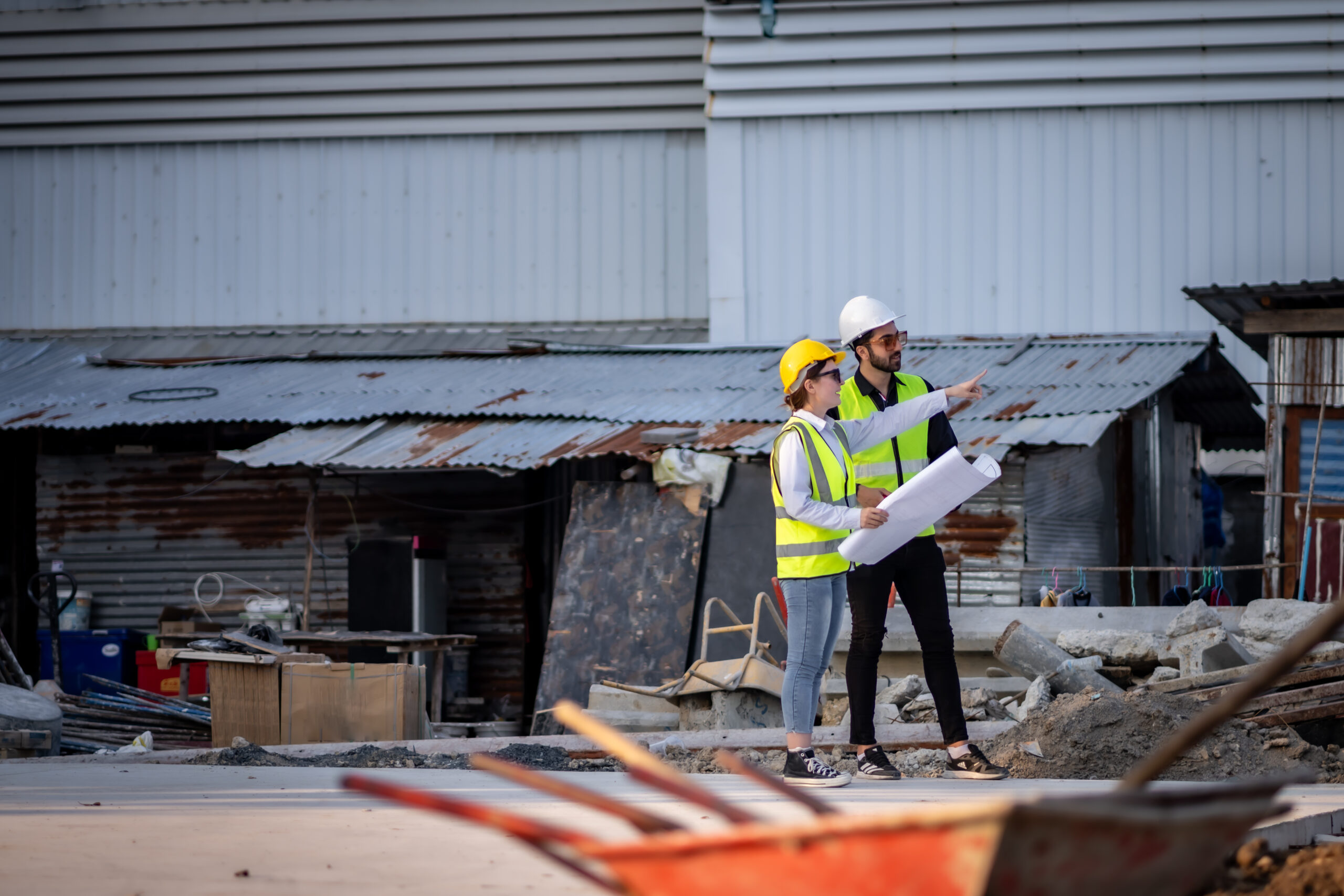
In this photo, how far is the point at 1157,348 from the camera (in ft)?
47.9

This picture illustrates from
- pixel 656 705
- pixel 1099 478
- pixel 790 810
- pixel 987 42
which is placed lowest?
pixel 656 705

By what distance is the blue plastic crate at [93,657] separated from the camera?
48.9 ft

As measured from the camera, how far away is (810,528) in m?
5.62

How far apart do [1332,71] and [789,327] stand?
6.77 m

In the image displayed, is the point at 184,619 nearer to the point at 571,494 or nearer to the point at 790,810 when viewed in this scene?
the point at 571,494

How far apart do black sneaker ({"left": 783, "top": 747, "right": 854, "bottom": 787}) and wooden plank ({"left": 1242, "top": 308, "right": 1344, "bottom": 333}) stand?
29.3ft

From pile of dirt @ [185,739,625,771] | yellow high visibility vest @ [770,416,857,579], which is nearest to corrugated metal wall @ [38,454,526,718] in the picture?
pile of dirt @ [185,739,625,771]

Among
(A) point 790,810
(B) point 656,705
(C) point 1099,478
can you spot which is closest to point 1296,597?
(C) point 1099,478

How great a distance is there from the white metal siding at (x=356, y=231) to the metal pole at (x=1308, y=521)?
8281 millimetres

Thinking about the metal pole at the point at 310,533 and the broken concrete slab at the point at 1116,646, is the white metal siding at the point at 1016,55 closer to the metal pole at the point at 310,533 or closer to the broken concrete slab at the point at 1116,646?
the metal pole at the point at 310,533

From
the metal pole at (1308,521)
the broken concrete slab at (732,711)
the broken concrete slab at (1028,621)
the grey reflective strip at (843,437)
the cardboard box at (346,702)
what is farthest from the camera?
the metal pole at (1308,521)

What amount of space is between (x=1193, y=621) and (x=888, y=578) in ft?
14.5

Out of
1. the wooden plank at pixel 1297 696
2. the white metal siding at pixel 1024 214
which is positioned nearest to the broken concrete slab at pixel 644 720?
the wooden plank at pixel 1297 696

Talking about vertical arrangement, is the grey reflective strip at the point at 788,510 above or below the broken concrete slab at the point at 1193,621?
above
